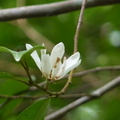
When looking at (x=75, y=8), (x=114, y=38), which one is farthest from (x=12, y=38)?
(x=75, y=8)

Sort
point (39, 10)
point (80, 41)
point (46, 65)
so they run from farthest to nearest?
point (80, 41)
point (39, 10)
point (46, 65)

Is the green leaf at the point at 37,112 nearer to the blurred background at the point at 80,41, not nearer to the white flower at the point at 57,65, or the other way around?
the white flower at the point at 57,65

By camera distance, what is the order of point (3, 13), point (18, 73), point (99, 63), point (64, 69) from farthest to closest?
point (99, 63) < point (18, 73) < point (3, 13) < point (64, 69)

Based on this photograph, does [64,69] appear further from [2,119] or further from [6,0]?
[6,0]

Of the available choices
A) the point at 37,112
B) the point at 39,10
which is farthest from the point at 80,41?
the point at 37,112

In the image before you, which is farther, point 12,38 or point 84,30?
point 84,30

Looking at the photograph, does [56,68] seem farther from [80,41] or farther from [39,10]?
[80,41]
